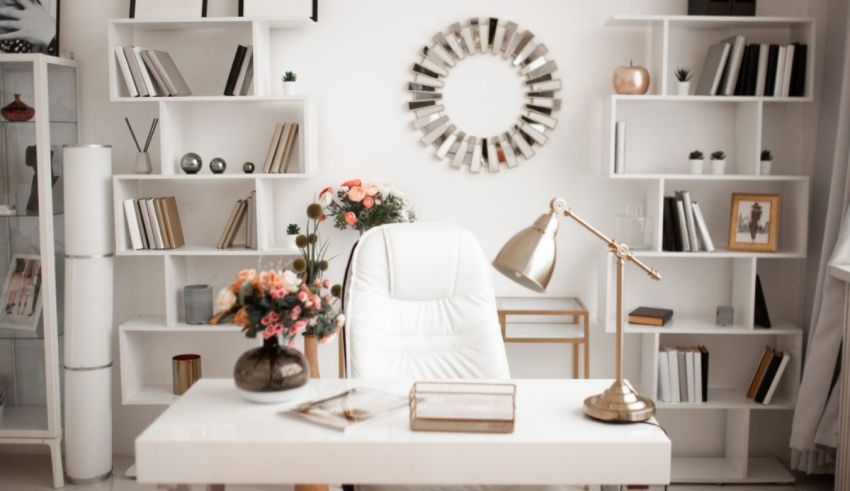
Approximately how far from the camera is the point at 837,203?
3498 millimetres

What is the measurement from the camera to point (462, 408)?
7.32 feet

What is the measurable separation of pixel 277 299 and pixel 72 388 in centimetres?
197

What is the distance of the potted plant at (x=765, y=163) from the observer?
3.74m

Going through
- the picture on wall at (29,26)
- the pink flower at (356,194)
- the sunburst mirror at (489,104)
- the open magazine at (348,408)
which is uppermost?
the picture on wall at (29,26)

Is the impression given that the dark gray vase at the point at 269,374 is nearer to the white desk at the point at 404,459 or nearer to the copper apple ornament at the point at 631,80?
the white desk at the point at 404,459

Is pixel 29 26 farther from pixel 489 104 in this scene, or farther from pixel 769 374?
pixel 769 374

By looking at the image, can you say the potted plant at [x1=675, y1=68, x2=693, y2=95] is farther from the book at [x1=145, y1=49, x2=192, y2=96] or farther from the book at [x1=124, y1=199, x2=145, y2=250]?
the book at [x1=124, y1=199, x2=145, y2=250]

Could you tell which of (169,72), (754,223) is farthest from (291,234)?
(754,223)

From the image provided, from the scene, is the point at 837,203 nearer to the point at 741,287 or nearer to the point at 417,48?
the point at 741,287

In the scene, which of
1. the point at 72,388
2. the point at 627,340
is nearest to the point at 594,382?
the point at 627,340

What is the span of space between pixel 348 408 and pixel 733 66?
2388 mm

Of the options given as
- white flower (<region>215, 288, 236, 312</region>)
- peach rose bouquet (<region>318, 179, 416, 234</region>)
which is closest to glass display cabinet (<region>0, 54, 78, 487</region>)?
peach rose bouquet (<region>318, 179, 416, 234</region>)

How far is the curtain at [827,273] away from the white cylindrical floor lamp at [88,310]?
9.78 ft

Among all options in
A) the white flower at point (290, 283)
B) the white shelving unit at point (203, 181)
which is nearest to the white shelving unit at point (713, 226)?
the white shelving unit at point (203, 181)
